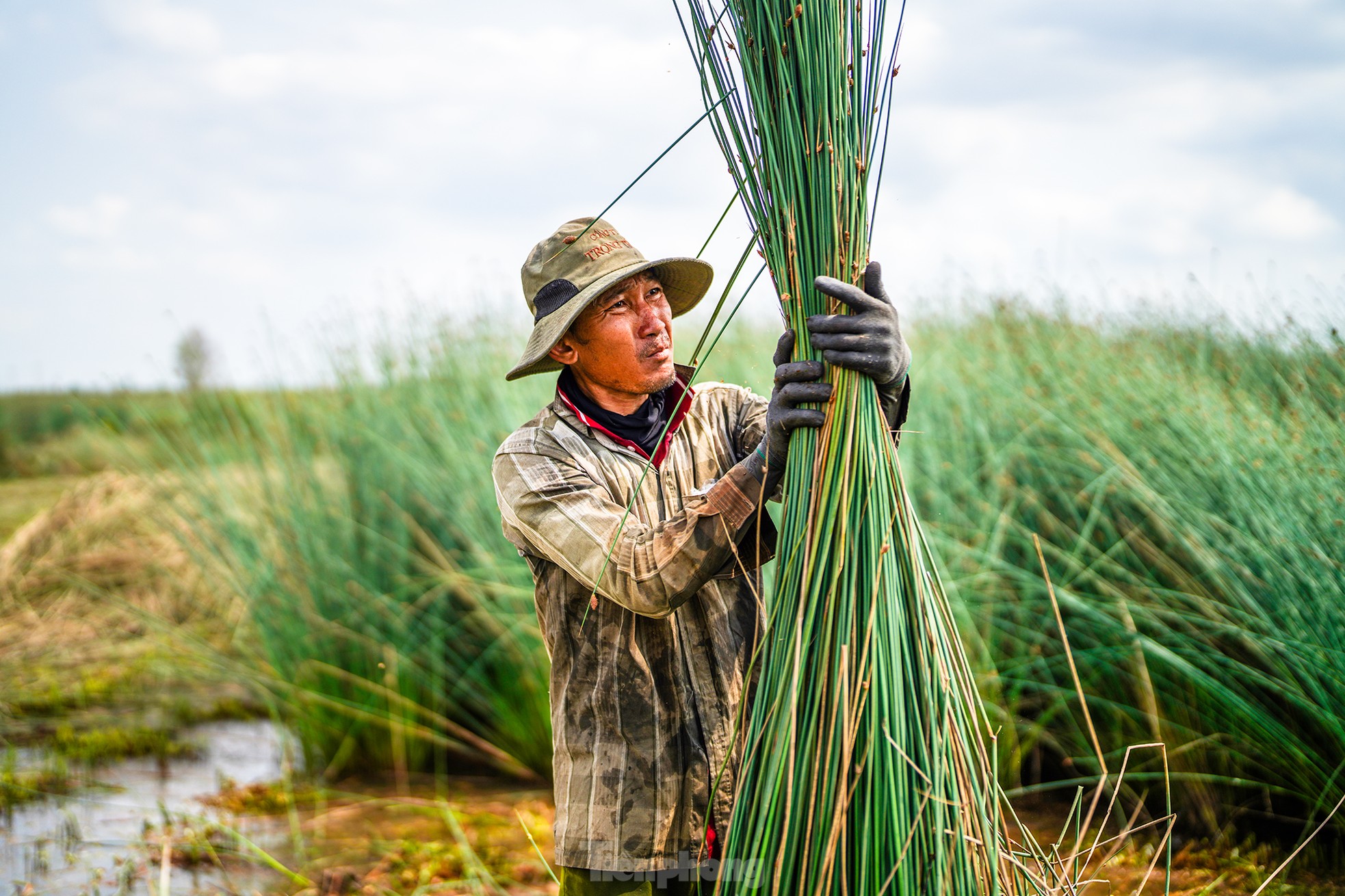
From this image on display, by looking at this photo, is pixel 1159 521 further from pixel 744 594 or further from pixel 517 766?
pixel 517 766

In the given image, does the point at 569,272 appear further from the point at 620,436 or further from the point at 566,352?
the point at 620,436

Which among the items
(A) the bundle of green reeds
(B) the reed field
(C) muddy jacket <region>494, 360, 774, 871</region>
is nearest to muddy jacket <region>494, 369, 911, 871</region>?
(C) muddy jacket <region>494, 360, 774, 871</region>

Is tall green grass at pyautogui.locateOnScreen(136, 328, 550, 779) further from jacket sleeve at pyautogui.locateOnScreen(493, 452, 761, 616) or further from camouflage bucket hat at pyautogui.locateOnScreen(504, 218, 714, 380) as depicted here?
jacket sleeve at pyautogui.locateOnScreen(493, 452, 761, 616)

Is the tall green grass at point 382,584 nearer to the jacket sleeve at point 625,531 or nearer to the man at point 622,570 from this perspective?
the man at point 622,570

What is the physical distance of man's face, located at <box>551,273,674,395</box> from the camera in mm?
2080

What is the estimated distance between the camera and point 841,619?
151cm

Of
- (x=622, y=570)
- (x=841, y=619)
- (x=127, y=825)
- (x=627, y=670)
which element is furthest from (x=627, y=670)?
(x=127, y=825)

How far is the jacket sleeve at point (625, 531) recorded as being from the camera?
168cm

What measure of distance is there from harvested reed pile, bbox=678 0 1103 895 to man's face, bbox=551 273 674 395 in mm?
476

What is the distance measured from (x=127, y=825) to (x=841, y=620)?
12.2 ft

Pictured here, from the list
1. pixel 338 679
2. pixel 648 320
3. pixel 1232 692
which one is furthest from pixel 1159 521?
pixel 338 679

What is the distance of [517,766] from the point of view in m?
4.41

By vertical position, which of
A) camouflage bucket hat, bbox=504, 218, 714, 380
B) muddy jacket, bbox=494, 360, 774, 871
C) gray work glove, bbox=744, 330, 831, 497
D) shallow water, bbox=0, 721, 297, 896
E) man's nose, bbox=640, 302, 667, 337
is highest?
camouflage bucket hat, bbox=504, 218, 714, 380

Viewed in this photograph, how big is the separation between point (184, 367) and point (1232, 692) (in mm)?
4415
